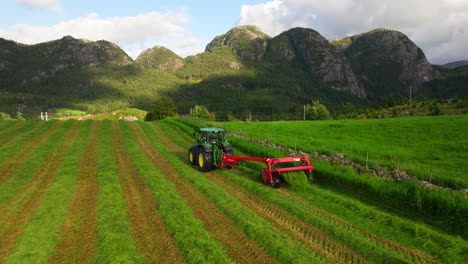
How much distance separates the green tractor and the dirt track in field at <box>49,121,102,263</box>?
6.01 metres

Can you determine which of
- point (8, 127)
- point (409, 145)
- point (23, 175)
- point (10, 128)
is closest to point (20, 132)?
point (10, 128)

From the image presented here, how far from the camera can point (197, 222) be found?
29.0ft

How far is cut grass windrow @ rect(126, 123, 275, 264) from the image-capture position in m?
7.00

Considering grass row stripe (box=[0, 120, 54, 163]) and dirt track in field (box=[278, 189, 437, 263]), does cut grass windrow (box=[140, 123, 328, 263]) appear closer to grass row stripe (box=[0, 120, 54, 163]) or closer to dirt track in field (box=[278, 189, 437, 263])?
dirt track in field (box=[278, 189, 437, 263])

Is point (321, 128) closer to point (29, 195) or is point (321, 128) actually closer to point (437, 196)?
point (437, 196)

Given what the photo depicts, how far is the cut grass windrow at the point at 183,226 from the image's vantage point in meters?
6.94

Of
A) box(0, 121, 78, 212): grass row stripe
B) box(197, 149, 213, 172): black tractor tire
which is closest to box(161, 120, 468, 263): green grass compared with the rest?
box(197, 149, 213, 172): black tractor tire

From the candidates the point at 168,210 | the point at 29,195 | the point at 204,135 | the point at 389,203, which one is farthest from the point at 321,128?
the point at 29,195

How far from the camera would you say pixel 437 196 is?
30.5 feet

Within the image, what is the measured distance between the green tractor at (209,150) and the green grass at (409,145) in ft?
19.4

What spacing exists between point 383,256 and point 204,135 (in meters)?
12.6

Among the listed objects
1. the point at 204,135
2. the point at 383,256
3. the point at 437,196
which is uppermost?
the point at 204,135

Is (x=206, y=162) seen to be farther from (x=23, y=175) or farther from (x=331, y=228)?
(x=23, y=175)

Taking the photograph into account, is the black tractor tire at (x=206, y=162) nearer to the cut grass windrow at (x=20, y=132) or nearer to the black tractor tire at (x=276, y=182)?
the black tractor tire at (x=276, y=182)
